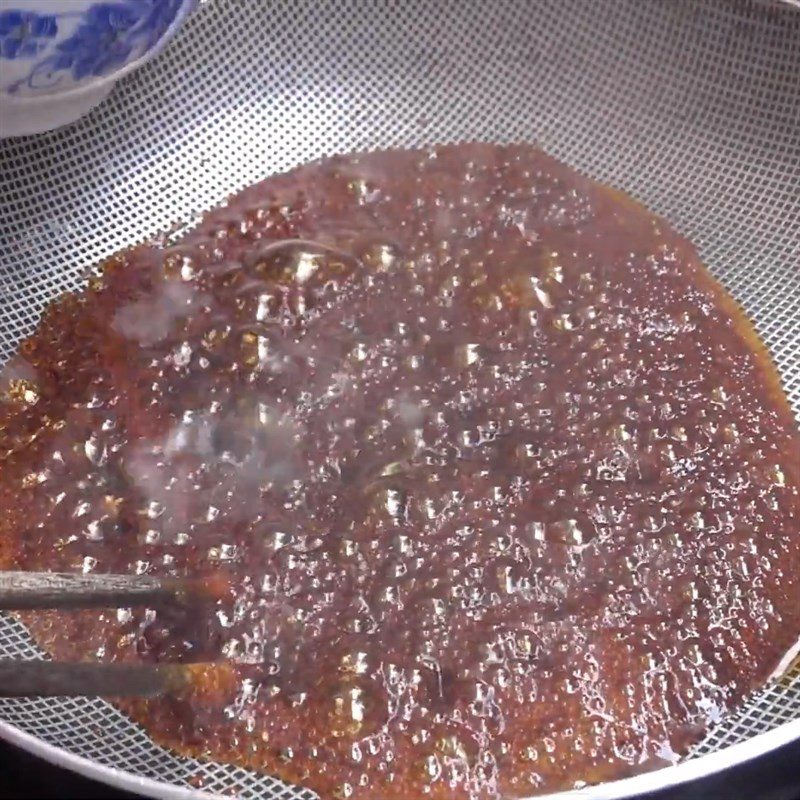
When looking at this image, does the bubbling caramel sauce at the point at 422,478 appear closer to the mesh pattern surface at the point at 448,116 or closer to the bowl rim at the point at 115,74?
the mesh pattern surface at the point at 448,116

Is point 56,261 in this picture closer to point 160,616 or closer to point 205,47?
point 205,47

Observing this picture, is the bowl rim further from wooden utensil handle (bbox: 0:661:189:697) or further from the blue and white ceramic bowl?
wooden utensil handle (bbox: 0:661:189:697)

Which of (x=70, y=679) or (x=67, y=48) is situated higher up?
(x=67, y=48)

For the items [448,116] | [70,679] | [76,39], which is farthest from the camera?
[448,116]

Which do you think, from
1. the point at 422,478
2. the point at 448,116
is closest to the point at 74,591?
the point at 422,478

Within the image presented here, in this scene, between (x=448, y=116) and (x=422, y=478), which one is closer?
(x=422, y=478)

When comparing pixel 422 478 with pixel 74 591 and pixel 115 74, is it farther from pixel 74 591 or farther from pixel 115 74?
pixel 115 74

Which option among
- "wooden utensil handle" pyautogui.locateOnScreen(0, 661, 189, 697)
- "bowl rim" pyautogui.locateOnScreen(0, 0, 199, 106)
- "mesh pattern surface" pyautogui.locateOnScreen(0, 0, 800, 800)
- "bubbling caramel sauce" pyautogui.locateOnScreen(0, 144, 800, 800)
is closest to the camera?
"wooden utensil handle" pyautogui.locateOnScreen(0, 661, 189, 697)

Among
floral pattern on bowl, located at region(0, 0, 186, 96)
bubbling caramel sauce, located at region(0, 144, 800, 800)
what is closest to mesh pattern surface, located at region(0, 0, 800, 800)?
bubbling caramel sauce, located at region(0, 144, 800, 800)
